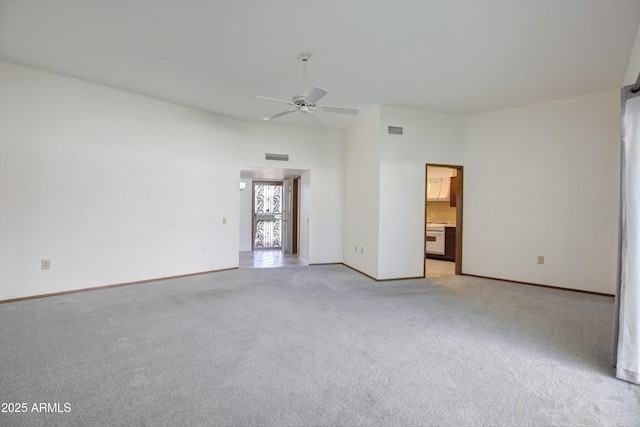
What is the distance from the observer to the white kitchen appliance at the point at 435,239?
721cm

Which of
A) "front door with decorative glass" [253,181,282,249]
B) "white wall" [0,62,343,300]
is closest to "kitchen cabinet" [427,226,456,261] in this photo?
"white wall" [0,62,343,300]

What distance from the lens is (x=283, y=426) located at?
5.23 ft

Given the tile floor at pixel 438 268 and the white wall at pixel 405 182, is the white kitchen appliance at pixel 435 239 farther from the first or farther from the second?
the white wall at pixel 405 182

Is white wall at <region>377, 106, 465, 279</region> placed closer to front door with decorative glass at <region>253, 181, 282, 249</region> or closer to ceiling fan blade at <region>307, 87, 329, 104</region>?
ceiling fan blade at <region>307, 87, 329, 104</region>

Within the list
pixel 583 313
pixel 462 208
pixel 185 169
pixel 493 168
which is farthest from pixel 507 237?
pixel 185 169

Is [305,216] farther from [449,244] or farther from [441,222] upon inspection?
[441,222]

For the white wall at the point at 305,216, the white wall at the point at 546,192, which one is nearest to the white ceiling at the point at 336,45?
the white wall at the point at 546,192

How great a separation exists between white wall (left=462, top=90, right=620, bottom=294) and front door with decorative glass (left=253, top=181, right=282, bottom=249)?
506 cm

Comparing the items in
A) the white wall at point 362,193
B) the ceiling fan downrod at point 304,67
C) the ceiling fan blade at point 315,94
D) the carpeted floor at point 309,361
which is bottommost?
the carpeted floor at point 309,361

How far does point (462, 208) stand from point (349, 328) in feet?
12.4

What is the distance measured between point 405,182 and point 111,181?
4620 mm

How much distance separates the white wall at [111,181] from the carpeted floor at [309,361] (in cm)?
59

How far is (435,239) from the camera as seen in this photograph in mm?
7340

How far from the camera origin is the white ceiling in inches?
100
